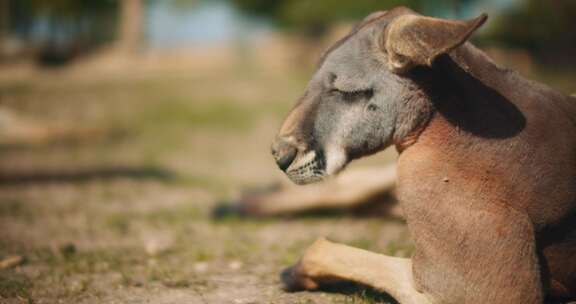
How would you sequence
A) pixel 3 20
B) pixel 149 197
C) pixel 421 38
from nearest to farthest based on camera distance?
pixel 421 38
pixel 149 197
pixel 3 20

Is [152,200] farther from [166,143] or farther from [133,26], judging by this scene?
[133,26]

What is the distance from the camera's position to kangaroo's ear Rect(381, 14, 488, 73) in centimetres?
283

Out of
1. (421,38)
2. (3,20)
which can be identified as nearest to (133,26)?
(3,20)

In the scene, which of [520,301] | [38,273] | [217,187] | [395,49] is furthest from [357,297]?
[217,187]

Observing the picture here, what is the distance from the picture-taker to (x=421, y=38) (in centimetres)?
295

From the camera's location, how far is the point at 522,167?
3195 mm

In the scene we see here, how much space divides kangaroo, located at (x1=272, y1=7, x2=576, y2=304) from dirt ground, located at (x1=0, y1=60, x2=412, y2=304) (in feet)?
2.43

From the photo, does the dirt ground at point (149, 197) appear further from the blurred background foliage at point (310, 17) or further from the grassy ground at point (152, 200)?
the blurred background foliage at point (310, 17)

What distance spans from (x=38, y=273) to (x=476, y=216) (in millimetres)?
3451

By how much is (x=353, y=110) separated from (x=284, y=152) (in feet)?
1.53

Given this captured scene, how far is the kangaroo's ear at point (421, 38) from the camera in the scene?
2.83 meters

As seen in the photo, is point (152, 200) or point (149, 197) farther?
point (149, 197)

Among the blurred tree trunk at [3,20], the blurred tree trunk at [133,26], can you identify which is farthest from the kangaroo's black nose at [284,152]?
the blurred tree trunk at [133,26]

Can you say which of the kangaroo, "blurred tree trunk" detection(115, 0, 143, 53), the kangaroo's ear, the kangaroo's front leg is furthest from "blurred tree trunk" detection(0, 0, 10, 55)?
the kangaroo's ear
